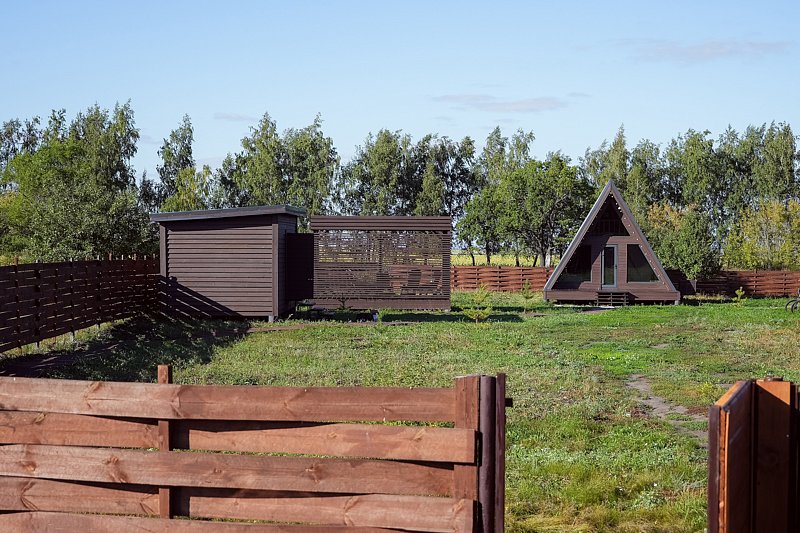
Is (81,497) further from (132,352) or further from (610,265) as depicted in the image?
(610,265)

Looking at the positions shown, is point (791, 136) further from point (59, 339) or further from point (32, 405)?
point (32, 405)

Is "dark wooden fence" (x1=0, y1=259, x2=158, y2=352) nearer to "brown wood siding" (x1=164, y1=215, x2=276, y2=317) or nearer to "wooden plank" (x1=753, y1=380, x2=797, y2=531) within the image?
"brown wood siding" (x1=164, y1=215, x2=276, y2=317)

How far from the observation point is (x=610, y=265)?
3412cm

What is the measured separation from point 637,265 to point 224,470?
31.0 meters

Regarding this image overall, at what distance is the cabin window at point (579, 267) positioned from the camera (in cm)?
3428

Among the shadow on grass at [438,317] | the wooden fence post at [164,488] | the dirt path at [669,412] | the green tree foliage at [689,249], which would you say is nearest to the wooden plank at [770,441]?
the wooden fence post at [164,488]

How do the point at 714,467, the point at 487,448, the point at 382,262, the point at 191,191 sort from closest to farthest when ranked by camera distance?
the point at 714,467
the point at 487,448
the point at 382,262
the point at 191,191

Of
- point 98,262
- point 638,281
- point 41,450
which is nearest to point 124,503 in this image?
point 41,450

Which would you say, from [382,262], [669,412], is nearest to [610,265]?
[382,262]

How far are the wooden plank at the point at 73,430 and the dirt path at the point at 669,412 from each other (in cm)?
660

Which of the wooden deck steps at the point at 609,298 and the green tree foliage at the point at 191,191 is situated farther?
Result: the green tree foliage at the point at 191,191

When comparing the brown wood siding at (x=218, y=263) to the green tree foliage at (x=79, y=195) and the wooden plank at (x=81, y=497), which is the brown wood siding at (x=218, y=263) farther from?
the wooden plank at (x=81, y=497)

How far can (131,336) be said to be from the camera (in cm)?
2152

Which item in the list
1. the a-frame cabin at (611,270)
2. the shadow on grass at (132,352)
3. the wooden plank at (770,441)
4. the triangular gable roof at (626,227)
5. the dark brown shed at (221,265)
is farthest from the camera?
the a-frame cabin at (611,270)
